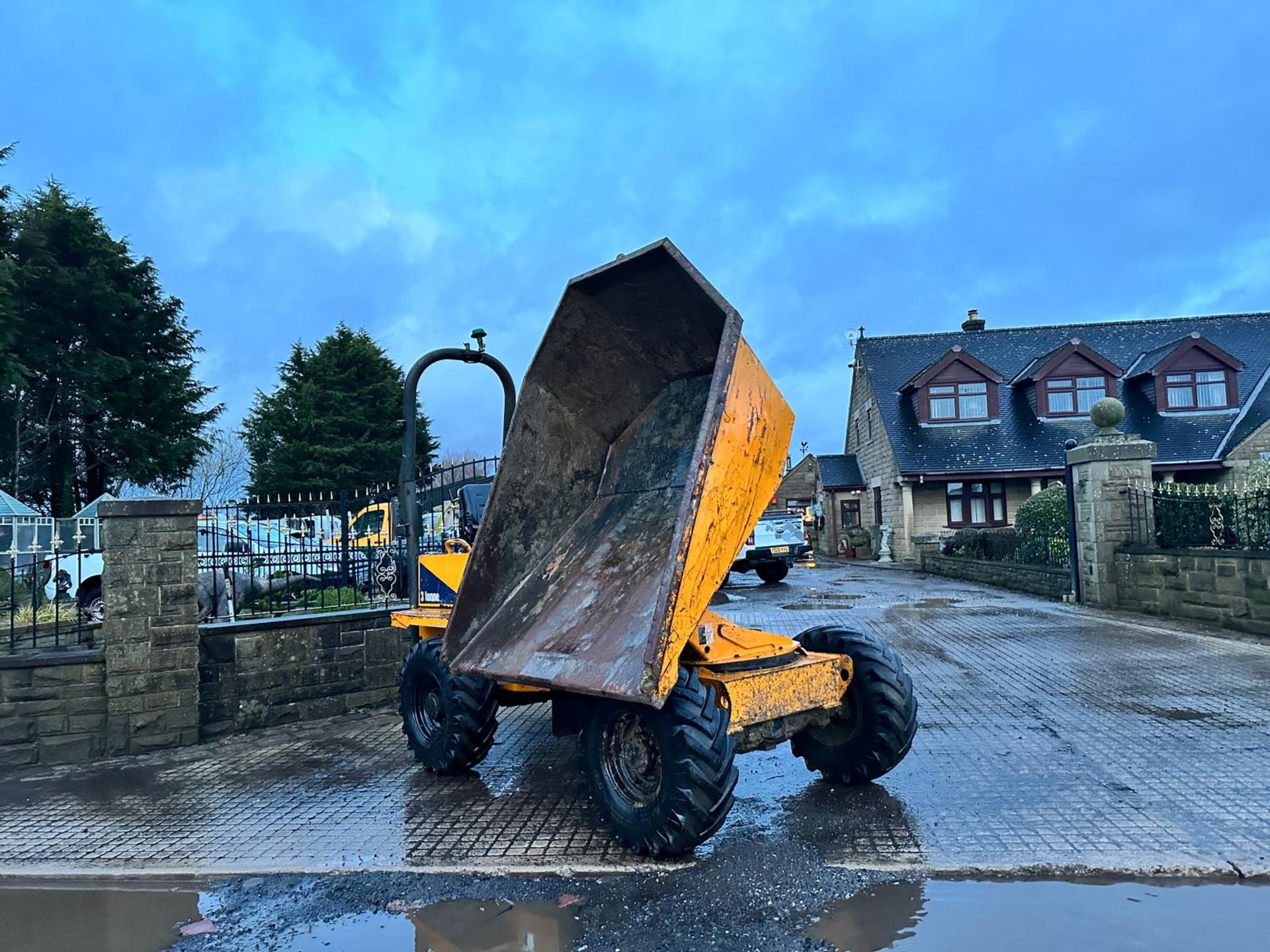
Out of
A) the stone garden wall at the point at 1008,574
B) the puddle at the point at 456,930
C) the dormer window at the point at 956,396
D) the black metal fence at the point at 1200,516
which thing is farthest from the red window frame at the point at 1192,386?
the puddle at the point at 456,930

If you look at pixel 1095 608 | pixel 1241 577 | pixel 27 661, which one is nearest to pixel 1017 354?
pixel 1095 608

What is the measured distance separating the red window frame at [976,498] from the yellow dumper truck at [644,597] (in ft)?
76.6

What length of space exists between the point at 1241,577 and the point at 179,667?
1065 cm

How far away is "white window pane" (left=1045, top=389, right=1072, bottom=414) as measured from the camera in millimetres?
27250

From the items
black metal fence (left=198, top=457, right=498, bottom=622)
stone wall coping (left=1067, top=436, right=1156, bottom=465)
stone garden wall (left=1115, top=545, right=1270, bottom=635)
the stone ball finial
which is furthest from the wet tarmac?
the stone ball finial

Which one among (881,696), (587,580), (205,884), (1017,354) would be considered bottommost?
(205,884)

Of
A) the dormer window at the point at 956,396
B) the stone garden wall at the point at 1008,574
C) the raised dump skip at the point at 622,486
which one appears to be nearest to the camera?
the raised dump skip at the point at 622,486

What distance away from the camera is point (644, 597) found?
3.89 metres

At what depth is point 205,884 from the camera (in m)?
3.68

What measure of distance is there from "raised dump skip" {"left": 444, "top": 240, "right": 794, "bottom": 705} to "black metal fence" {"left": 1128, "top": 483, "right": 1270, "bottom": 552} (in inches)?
320

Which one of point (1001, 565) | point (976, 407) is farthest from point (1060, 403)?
point (1001, 565)

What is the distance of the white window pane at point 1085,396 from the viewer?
26969 millimetres

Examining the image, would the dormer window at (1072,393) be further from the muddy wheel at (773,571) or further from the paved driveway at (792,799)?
the paved driveway at (792,799)

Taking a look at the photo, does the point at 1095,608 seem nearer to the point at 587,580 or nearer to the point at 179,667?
the point at 587,580
